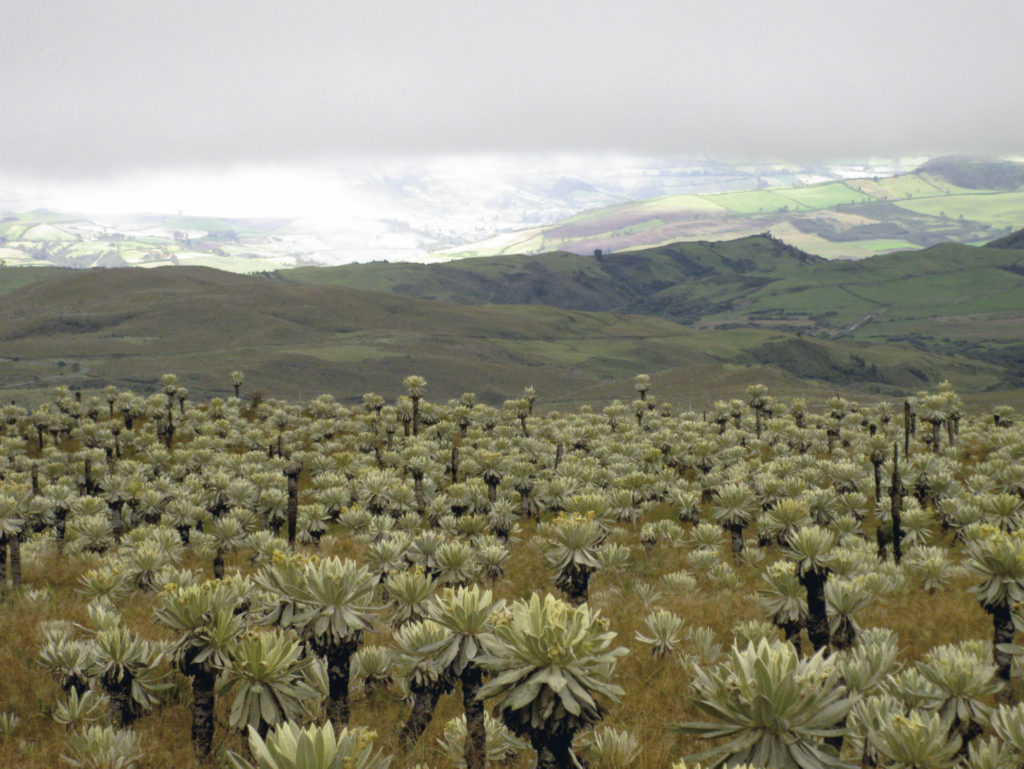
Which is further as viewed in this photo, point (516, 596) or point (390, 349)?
point (390, 349)

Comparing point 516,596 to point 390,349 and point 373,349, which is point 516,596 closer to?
point 373,349

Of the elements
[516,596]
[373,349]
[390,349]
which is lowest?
[390,349]

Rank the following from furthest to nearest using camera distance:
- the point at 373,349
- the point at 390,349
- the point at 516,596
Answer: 1. the point at 390,349
2. the point at 373,349
3. the point at 516,596

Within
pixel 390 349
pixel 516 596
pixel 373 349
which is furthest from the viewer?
pixel 390 349

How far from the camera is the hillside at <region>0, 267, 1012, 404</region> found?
95.8 metres

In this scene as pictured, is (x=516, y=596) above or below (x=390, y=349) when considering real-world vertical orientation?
above

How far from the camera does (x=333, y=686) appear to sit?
27.8 feet

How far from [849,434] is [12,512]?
3787 cm

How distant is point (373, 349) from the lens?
118 m

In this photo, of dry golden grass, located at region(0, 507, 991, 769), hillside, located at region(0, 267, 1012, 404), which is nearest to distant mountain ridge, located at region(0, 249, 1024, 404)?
hillside, located at region(0, 267, 1012, 404)

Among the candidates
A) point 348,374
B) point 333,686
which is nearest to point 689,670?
point 333,686

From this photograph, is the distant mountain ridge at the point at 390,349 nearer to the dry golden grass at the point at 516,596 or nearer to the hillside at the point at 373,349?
the hillside at the point at 373,349

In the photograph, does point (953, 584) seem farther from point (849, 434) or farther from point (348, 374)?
point (348, 374)

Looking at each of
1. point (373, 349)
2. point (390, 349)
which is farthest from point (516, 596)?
point (390, 349)
